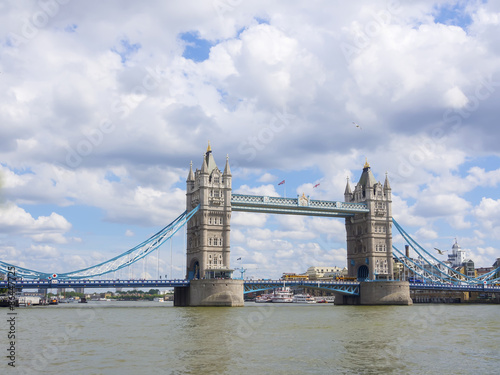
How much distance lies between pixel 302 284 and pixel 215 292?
63.4 ft

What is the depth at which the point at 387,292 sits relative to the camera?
107438 millimetres

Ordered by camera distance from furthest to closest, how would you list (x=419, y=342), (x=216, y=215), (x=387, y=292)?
(x=387, y=292)
(x=216, y=215)
(x=419, y=342)

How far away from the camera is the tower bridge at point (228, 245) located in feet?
299

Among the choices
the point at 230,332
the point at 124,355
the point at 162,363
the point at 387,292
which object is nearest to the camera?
the point at 162,363

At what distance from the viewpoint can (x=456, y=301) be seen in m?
161

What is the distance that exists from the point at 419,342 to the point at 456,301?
133351 millimetres

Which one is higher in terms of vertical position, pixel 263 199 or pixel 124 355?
pixel 263 199

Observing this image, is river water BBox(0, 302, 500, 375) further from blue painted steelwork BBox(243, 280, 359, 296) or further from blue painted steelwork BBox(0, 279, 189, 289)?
blue painted steelwork BBox(243, 280, 359, 296)

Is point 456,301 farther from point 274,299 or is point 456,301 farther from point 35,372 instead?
point 35,372

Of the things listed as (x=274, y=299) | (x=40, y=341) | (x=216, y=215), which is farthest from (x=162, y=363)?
(x=274, y=299)

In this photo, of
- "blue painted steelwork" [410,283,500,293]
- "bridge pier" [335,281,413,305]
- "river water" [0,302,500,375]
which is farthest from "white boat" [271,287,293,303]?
"river water" [0,302,500,375]

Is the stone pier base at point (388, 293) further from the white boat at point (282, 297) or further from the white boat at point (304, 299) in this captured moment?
the white boat at point (282, 297)

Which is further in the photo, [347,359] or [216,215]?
[216,215]

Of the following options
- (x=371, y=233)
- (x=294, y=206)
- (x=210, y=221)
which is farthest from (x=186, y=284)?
(x=371, y=233)
